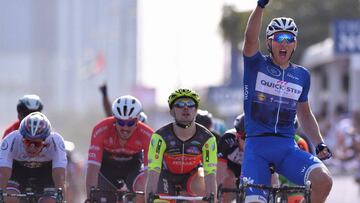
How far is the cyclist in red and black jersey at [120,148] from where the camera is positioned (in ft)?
44.3

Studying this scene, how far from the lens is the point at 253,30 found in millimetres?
11062

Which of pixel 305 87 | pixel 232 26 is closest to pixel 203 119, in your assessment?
pixel 305 87

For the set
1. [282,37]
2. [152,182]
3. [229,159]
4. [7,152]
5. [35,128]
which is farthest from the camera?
[229,159]

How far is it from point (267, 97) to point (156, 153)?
1635 millimetres

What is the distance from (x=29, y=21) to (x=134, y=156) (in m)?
42.4

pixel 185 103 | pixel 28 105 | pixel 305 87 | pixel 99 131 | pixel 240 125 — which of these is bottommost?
pixel 99 131

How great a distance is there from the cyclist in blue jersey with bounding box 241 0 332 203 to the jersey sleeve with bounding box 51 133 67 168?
2409 millimetres

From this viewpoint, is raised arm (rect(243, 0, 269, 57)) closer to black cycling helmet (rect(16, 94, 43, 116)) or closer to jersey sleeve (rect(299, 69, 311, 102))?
jersey sleeve (rect(299, 69, 311, 102))

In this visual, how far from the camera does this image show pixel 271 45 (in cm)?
1134

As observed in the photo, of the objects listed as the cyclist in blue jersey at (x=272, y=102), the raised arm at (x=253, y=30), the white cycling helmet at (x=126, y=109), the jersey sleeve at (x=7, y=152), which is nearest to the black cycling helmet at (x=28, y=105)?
the white cycling helmet at (x=126, y=109)

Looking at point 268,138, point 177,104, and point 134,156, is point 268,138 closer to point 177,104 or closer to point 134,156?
point 177,104

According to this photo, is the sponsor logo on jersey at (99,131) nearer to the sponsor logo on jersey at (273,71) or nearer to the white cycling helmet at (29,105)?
the white cycling helmet at (29,105)

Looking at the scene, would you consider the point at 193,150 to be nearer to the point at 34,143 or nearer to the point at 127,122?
the point at 127,122

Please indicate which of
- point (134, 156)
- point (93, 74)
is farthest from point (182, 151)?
point (93, 74)
